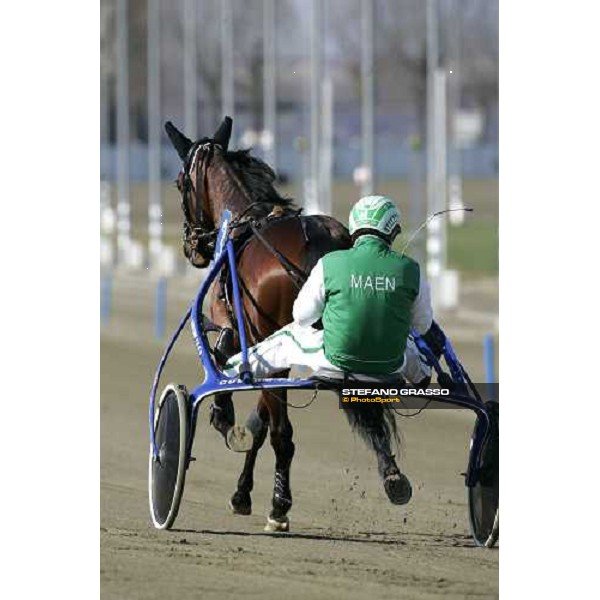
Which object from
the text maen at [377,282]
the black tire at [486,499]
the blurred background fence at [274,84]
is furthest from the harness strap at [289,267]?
the blurred background fence at [274,84]

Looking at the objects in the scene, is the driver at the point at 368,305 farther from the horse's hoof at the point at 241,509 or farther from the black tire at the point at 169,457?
the horse's hoof at the point at 241,509

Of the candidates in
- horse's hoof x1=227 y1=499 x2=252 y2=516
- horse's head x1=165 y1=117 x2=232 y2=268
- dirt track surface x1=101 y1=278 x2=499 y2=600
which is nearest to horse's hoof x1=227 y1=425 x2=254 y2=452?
dirt track surface x1=101 y1=278 x2=499 y2=600

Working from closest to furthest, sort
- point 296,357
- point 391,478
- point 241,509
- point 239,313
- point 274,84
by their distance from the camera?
point 391,478
point 296,357
point 239,313
point 241,509
point 274,84

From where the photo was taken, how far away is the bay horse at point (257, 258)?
32.7 ft

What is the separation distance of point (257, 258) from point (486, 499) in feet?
6.04

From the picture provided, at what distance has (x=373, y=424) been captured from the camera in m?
9.34

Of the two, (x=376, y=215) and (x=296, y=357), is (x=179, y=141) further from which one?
(x=376, y=215)

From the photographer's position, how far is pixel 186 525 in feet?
33.3

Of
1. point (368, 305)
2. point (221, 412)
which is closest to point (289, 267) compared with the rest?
point (221, 412)

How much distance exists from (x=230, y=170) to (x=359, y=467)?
10.7 feet

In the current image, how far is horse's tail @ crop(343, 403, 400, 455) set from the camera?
30.5 feet

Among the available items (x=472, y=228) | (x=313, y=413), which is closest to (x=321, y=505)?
(x=313, y=413)

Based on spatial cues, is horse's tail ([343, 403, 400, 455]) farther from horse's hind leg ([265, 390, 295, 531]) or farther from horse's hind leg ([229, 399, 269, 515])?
horse's hind leg ([229, 399, 269, 515])

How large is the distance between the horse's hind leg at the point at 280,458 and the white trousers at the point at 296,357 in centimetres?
46
